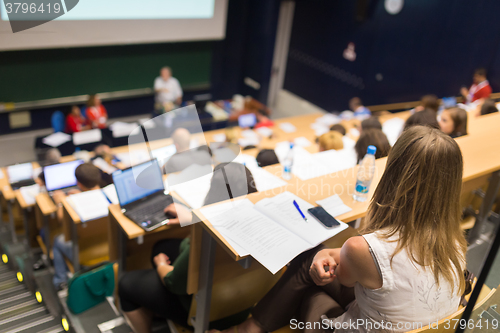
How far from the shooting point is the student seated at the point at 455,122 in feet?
10.0

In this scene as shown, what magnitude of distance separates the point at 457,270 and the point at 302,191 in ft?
2.57

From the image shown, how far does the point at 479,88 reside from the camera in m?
5.70

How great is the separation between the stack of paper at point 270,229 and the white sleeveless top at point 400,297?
279 millimetres

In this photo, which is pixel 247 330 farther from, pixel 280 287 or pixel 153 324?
pixel 153 324

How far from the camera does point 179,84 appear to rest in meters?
8.16

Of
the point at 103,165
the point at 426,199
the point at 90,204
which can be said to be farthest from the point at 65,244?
the point at 426,199

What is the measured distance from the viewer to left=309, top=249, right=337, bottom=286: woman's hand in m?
1.49

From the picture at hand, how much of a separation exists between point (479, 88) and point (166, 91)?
494 cm

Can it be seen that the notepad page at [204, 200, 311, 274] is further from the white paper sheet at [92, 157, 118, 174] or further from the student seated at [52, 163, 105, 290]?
the white paper sheet at [92, 157, 118, 174]

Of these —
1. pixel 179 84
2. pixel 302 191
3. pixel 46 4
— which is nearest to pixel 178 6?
pixel 179 84

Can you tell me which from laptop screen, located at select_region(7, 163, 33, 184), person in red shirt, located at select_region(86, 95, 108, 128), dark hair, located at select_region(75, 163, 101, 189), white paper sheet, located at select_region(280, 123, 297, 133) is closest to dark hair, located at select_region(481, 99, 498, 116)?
white paper sheet, located at select_region(280, 123, 297, 133)

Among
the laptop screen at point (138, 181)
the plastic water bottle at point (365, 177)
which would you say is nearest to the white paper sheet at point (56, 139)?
the laptop screen at point (138, 181)

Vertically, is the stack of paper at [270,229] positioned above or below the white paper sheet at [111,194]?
above

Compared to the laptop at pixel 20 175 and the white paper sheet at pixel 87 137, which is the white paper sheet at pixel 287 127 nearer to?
the white paper sheet at pixel 87 137
